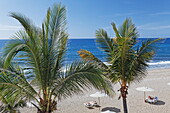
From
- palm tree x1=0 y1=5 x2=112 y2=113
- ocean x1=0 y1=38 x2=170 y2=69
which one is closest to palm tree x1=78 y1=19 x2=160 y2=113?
ocean x1=0 y1=38 x2=170 y2=69

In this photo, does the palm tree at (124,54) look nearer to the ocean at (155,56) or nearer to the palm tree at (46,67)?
the ocean at (155,56)

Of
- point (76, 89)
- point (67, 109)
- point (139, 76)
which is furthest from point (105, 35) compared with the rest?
point (67, 109)

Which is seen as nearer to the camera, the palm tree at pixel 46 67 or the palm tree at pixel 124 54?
the palm tree at pixel 46 67

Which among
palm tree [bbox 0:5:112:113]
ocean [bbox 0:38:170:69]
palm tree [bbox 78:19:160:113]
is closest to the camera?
palm tree [bbox 0:5:112:113]

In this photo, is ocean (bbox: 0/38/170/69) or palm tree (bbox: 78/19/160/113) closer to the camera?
ocean (bbox: 0/38/170/69)

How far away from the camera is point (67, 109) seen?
10266 mm

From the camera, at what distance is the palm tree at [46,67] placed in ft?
12.4

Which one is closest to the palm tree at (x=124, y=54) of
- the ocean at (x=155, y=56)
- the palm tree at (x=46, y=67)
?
the ocean at (x=155, y=56)

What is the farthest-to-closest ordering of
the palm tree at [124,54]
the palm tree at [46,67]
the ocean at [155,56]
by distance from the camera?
the palm tree at [124,54] → the ocean at [155,56] → the palm tree at [46,67]

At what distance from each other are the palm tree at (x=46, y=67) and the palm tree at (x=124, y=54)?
1.88 m

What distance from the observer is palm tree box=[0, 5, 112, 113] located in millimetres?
3766

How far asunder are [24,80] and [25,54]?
0.64 meters

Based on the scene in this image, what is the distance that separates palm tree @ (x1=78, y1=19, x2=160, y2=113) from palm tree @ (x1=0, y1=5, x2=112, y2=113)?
1877 mm

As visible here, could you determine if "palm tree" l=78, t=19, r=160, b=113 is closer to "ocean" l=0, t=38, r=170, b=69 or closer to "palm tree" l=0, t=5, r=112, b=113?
"ocean" l=0, t=38, r=170, b=69
